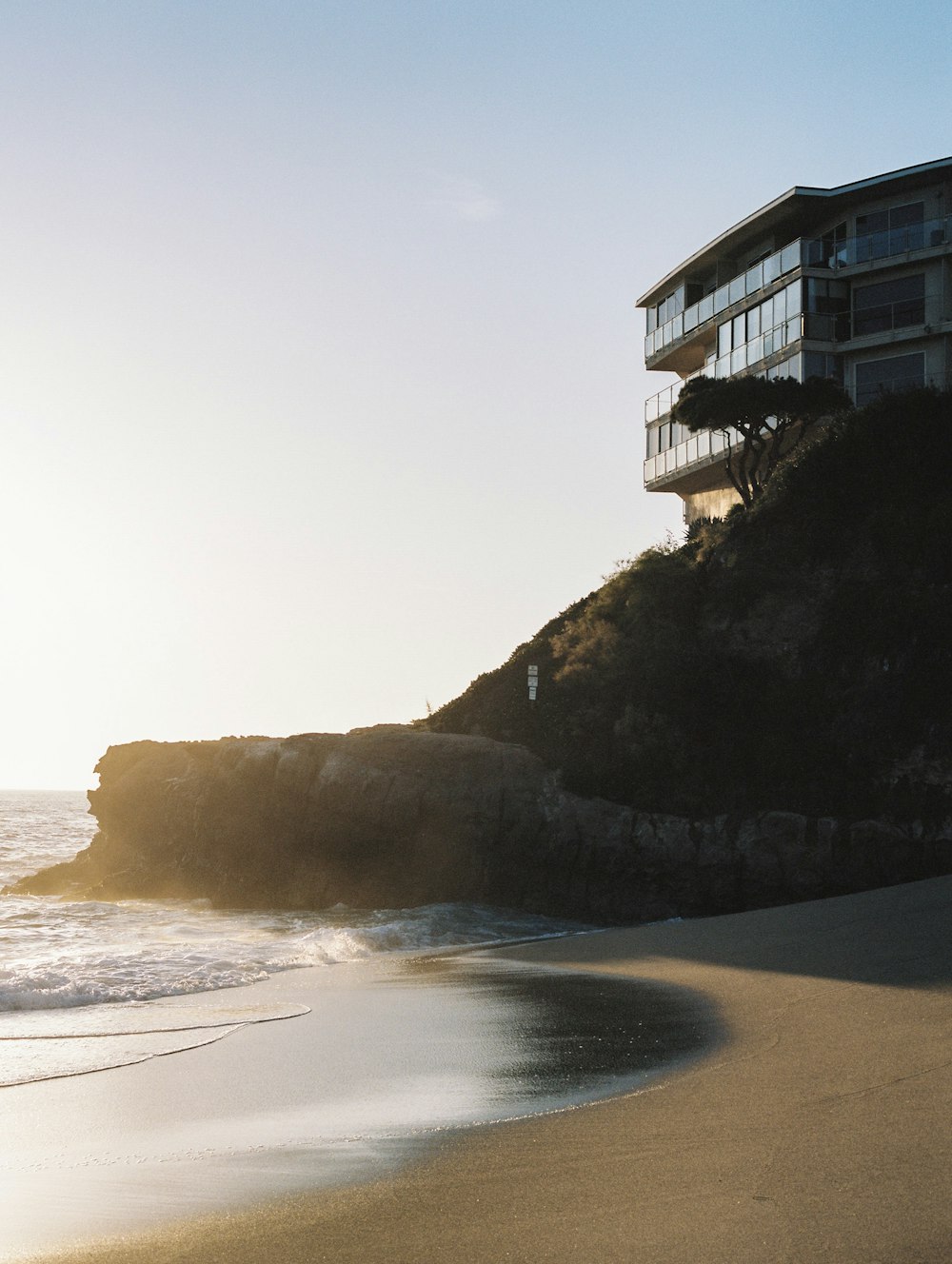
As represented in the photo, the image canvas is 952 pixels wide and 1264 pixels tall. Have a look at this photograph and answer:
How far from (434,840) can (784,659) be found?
404 inches

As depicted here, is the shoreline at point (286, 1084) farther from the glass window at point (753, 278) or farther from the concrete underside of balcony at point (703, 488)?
the glass window at point (753, 278)

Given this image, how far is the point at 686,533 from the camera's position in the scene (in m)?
39.6

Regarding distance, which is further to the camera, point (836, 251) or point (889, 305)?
point (836, 251)

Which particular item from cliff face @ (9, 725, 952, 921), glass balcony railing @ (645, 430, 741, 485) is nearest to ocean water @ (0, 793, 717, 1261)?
cliff face @ (9, 725, 952, 921)

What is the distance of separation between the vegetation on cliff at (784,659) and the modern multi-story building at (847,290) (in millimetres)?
6184

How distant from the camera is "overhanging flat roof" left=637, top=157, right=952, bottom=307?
3806 cm

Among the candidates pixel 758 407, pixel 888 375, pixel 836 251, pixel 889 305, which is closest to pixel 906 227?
pixel 836 251

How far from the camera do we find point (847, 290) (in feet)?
129

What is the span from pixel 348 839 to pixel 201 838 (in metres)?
4.57

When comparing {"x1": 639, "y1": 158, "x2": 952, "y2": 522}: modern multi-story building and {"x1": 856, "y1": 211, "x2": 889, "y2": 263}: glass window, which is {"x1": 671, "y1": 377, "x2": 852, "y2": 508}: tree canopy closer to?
{"x1": 639, "y1": 158, "x2": 952, "y2": 522}: modern multi-story building

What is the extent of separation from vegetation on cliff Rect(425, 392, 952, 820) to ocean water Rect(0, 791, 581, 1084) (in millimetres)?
5790

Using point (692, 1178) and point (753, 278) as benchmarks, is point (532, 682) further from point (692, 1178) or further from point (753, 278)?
point (692, 1178)

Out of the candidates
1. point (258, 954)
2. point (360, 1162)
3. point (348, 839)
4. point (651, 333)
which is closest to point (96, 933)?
point (258, 954)

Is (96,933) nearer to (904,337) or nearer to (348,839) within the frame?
(348,839)
